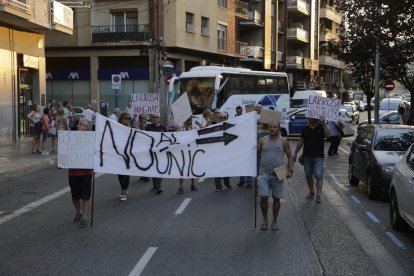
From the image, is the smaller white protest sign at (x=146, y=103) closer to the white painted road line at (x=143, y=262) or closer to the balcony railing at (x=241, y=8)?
the white painted road line at (x=143, y=262)

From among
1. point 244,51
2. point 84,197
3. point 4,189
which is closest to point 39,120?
point 4,189

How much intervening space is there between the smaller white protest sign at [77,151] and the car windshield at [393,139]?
19.6 feet

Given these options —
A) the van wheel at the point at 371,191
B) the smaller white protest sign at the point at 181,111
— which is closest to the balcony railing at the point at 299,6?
the smaller white protest sign at the point at 181,111

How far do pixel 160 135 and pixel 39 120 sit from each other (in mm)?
11778

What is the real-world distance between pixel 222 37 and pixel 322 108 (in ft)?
107

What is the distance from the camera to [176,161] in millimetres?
8992

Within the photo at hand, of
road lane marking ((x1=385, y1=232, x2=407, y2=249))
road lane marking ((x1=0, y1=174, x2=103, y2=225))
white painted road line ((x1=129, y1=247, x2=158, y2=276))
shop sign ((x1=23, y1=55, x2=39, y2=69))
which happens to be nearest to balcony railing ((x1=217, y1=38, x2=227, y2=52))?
shop sign ((x1=23, y1=55, x2=39, y2=69))

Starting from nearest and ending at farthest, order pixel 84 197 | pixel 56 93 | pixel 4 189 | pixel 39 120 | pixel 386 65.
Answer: pixel 84 197
pixel 4 189
pixel 39 120
pixel 386 65
pixel 56 93

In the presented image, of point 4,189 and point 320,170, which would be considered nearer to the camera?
point 320,170

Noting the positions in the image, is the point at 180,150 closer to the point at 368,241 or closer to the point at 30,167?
the point at 368,241

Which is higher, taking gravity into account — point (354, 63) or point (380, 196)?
point (354, 63)

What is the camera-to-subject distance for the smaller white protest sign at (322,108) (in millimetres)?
11438

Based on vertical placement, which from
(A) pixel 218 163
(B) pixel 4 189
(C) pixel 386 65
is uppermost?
(C) pixel 386 65

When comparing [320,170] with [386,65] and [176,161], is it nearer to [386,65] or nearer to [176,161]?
[176,161]
